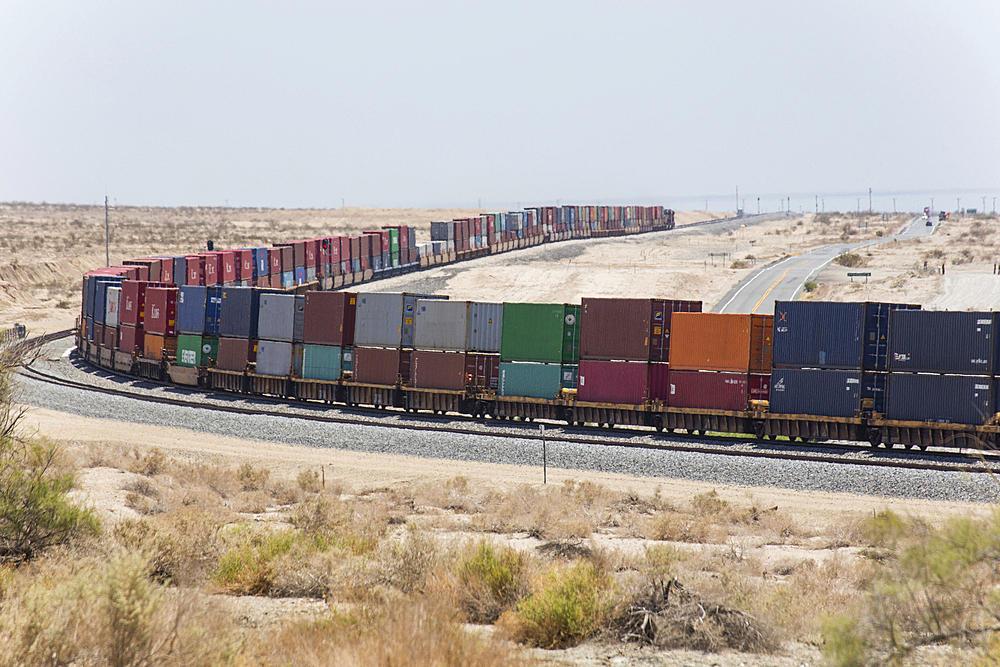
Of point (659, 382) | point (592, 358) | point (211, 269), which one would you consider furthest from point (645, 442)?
point (211, 269)

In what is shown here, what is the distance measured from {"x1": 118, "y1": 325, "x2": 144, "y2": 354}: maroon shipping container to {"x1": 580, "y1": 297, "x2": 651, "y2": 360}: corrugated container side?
2258cm

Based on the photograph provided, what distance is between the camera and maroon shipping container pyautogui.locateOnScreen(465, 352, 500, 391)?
95.9 feet

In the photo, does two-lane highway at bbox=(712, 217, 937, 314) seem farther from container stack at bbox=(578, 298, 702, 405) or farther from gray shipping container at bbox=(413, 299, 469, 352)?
gray shipping container at bbox=(413, 299, 469, 352)

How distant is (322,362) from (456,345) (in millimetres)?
6170

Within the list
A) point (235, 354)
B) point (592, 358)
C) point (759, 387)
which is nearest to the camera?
point (759, 387)

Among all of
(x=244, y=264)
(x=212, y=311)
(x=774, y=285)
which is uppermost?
(x=774, y=285)

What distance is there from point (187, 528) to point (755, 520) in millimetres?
11586

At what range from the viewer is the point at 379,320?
A: 31.2 m

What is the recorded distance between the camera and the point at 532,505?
17297 mm

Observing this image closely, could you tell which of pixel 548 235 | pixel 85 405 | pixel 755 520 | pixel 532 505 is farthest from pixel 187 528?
pixel 548 235

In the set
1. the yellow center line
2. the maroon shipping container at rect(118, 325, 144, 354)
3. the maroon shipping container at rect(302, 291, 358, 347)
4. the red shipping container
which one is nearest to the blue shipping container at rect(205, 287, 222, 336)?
the maroon shipping container at rect(118, 325, 144, 354)

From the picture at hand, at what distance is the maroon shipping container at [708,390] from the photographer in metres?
26.0

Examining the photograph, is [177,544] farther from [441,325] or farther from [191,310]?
[191,310]

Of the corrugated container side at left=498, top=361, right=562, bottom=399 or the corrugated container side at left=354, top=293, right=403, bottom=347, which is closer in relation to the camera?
the corrugated container side at left=498, top=361, right=562, bottom=399
